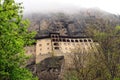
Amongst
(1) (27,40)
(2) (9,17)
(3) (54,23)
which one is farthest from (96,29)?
(3) (54,23)

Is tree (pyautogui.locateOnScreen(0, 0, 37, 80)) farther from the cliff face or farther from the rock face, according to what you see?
the cliff face

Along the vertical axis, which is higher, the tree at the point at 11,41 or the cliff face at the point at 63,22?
the tree at the point at 11,41

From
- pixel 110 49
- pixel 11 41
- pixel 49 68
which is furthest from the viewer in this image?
pixel 49 68

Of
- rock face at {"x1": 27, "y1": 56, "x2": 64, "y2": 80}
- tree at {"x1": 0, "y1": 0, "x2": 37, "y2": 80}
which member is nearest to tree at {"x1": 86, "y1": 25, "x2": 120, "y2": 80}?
tree at {"x1": 0, "y1": 0, "x2": 37, "y2": 80}

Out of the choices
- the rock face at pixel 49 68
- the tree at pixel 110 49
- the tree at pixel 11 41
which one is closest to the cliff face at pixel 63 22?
the rock face at pixel 49 68

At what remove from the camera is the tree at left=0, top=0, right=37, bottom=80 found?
59.4ft

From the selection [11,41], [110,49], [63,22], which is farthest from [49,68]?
[11,41]

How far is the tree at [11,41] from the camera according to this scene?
1809 centimetres

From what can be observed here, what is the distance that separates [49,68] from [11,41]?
7145 cm

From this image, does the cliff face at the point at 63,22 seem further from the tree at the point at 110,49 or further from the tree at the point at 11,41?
the tree at the point at 11,41

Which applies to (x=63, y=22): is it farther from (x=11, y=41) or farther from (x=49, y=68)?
(x=11, y=41)

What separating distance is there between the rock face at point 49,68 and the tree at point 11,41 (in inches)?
2306

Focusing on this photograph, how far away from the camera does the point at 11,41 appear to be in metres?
18.3

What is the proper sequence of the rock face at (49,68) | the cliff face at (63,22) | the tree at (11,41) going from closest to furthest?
the tree at (11,41) → the rock face at (49,68) → the cliff face at (63,22)
